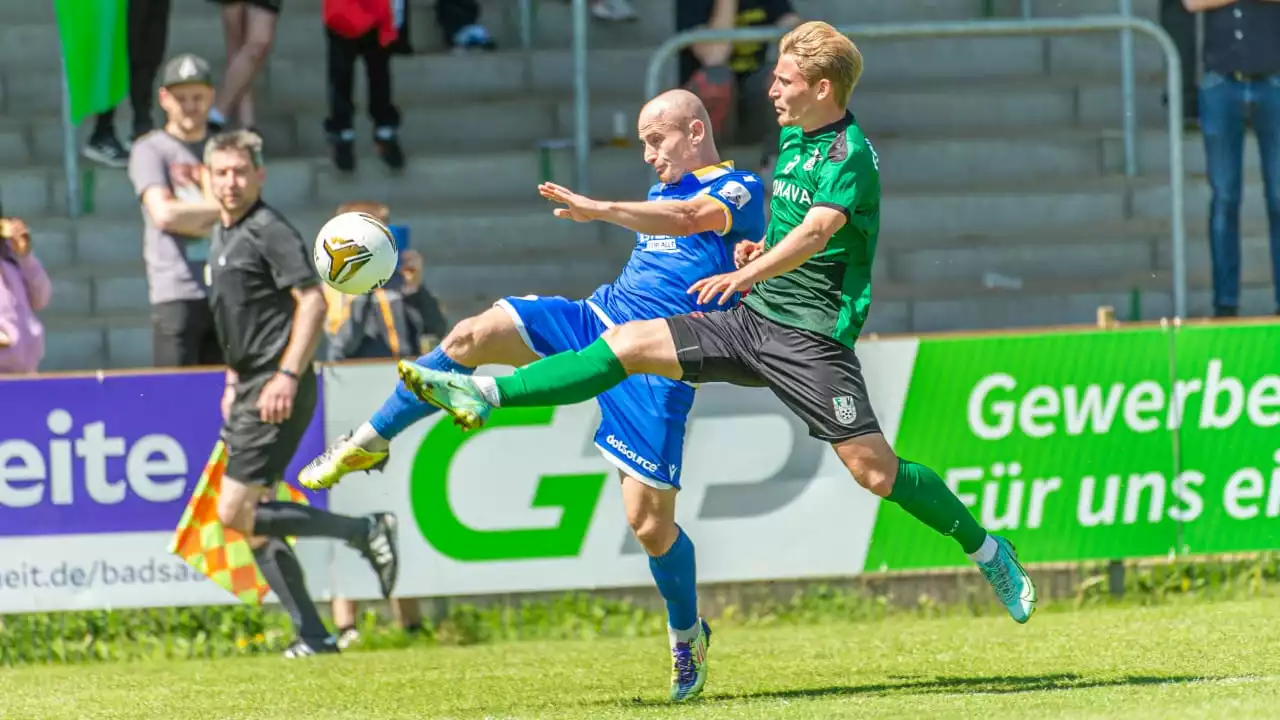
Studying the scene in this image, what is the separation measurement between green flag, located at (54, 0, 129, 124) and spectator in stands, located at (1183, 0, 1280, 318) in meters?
6.38

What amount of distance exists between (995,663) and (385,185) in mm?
6203

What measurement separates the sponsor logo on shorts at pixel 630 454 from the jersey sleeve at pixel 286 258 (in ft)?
7.30

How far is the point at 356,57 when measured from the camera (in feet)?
40.5

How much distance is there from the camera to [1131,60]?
41.7 feet

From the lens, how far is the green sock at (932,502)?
6883 millimetres

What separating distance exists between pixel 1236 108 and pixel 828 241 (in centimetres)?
523

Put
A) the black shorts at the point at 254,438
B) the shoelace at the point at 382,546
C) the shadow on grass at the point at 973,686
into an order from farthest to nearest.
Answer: the shoelace at the point at 382,546 → the black shorts at the point at 254,438 → the shadow on grass at the point at 973,686

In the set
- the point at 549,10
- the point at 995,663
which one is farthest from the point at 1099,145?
the point at 995,663

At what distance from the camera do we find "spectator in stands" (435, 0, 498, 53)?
13.6 metres

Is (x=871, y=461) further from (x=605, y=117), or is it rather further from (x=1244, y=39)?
(x=605, y=117)

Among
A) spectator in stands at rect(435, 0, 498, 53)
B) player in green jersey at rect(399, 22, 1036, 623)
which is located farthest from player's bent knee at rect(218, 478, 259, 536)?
spectator in stands at rect(435, 0, 498, 53)

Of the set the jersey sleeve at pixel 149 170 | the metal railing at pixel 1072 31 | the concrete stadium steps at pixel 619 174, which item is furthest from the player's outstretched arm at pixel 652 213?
the concrete stadium steps at pixel 619 174

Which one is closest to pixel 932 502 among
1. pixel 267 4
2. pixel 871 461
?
pixel 871 461

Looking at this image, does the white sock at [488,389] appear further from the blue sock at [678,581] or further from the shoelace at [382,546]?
the shoelace at [382,546]
